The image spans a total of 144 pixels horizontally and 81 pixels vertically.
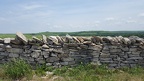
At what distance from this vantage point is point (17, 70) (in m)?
8.62

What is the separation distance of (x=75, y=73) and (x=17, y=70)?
7.44 ft

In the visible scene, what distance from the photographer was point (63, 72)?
9.49m

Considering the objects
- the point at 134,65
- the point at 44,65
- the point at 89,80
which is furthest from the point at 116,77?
the point at 44,65

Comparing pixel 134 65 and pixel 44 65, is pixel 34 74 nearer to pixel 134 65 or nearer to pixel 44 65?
pixel 44 65

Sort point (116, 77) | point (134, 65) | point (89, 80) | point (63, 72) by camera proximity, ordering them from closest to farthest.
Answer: point (89, 80) → point (116, 77) → point (63, 72) → point (134, 65)

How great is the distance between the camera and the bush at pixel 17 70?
28.3 ft

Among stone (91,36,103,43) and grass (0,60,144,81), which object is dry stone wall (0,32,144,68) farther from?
grass (0,60,144,81)

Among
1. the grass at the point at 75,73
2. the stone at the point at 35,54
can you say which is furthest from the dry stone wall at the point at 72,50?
the grass at the point at 75,73

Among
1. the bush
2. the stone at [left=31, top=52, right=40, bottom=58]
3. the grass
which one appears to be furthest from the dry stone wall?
the bush

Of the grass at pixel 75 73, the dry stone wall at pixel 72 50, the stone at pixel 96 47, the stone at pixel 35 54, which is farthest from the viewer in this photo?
the stone at pixel 96 47

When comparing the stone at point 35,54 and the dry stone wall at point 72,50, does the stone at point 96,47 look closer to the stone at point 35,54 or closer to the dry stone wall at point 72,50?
the dry stone wall at point 72,50

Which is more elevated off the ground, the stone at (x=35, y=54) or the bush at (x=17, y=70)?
the stone at (x=35, y=54)

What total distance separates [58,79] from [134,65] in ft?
12.8

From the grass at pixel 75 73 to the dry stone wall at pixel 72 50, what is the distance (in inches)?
13.6
